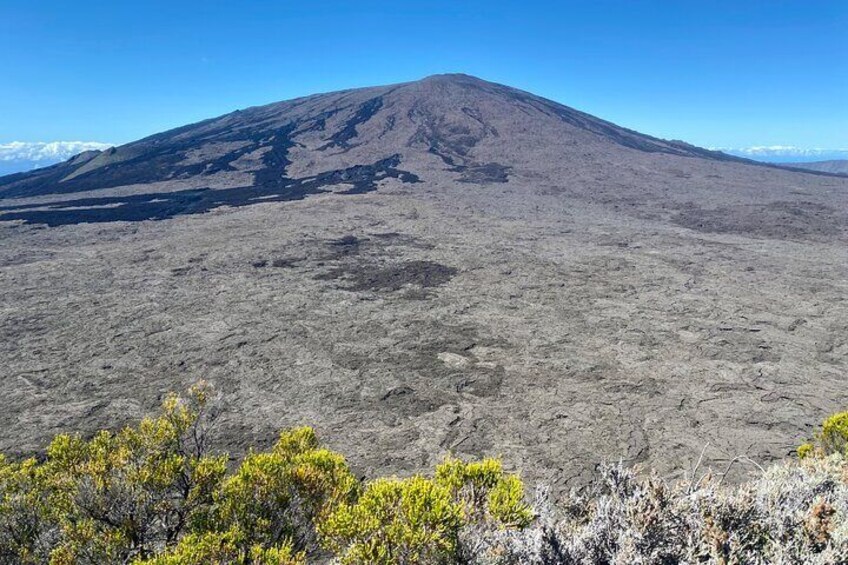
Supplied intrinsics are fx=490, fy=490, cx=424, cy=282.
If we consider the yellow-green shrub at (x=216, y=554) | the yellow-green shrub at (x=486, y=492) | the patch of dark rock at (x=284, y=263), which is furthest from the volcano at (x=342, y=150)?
the yellow-green shrub at (x=486, y=492)

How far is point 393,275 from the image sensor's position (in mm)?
22516

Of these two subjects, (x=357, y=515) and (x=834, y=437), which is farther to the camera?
(x=834, y=437)

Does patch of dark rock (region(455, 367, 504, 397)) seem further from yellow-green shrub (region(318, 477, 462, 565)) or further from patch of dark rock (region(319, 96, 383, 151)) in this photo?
patch of dark rock (region(319, 96, 383, 151))

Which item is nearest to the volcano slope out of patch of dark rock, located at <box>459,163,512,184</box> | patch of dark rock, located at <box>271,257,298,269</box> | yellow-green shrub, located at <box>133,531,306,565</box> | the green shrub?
patch of dark rock, located at <box>271,257,298,269</box>

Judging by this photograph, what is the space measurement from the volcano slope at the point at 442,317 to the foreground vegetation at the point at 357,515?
15.0 ft

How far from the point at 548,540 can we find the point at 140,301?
18.8 m

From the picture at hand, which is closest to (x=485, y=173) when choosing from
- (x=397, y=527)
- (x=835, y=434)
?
(x=835, y=434)

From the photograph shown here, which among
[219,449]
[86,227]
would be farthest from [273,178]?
[219,449]

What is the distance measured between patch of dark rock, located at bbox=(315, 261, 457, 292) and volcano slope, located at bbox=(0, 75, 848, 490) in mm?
155

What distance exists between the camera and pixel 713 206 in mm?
39750

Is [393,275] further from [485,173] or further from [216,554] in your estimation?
[485,173]

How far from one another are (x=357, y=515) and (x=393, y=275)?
18138 millimetres

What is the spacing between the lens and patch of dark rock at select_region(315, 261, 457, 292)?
21247 mm

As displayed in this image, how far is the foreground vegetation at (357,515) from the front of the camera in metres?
4.40
